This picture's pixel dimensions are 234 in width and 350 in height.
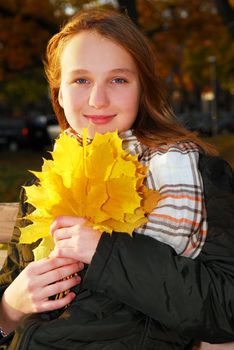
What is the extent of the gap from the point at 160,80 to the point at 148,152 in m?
0.35

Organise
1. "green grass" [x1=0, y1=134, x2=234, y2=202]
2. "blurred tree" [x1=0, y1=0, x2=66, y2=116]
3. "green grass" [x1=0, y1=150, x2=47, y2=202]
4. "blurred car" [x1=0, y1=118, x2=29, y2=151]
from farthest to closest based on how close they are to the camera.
Result: "blurred car" [x1=0, y1=118, x2=29, y2=151] < "blurred tree" [x1=0, y1=0, x2=66, y2=116] < "green grass" [x1=0, y1=134, x2=234, y2=202] < "green grass" [x1=0, y1=150, x2=47, y2=202]

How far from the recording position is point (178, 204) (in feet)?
6.50

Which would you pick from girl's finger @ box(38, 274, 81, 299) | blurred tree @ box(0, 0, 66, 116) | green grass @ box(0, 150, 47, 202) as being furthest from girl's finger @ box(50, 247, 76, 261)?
blurred tree @ box(0, 0, 66, 116)

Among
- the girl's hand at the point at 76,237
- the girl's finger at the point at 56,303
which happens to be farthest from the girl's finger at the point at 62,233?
the girl's finger at the point at 56,303

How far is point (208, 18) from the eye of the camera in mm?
17219

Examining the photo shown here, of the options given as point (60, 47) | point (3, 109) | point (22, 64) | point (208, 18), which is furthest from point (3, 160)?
point (3, 109)

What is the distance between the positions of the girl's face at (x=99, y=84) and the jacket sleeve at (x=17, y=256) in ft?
1.57

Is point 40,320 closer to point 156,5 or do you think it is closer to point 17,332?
point 17,332

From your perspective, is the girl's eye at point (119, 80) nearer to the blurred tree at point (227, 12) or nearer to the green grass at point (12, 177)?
the green grass at point (12, 177)

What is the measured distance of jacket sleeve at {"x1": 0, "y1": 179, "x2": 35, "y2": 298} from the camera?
2.42m

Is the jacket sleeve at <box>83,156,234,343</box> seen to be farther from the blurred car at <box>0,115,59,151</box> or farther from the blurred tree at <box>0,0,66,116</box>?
the blurred car at <box>0,115,59,151</box>

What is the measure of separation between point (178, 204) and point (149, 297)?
0.31 meters

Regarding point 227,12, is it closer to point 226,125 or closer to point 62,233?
point 62,233

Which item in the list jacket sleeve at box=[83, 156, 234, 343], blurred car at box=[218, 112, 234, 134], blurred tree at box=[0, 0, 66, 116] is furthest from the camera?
blurred car at box=[218, 112, 234, 134]
